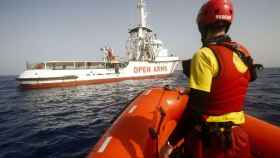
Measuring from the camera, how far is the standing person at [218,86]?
1.46m

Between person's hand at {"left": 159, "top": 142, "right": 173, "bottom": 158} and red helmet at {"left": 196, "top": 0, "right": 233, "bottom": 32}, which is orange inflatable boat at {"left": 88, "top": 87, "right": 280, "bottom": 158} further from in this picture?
red helmet at {"left": 196, "top": 0, "right": 233, "bottom": 32}

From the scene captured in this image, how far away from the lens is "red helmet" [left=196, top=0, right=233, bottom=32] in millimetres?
1631

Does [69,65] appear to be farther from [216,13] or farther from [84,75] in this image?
[216,13]

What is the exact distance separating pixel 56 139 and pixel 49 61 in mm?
20112

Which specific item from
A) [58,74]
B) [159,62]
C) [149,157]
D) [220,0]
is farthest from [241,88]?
[159,62]

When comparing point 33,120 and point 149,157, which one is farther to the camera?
point 33,120

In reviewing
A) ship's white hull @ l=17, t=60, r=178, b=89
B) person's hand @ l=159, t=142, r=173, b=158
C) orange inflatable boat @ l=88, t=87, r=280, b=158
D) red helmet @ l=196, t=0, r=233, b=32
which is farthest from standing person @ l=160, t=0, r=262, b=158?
ship's white hull @ l=17, t=60, r=178, b=89

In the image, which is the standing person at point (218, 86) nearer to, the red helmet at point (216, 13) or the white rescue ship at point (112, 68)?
the red helmet at point (216, 13)

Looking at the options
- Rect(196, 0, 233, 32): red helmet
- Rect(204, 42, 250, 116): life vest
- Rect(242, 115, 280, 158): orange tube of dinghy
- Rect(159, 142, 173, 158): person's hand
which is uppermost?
Rect(196, 0, 233, 32): red helmet

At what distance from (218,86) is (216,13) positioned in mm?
662

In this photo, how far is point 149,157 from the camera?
7.93ft

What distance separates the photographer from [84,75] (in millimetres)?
24844

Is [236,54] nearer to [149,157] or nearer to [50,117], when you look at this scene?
[149,157]

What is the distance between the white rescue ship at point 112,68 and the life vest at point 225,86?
23.9 m
